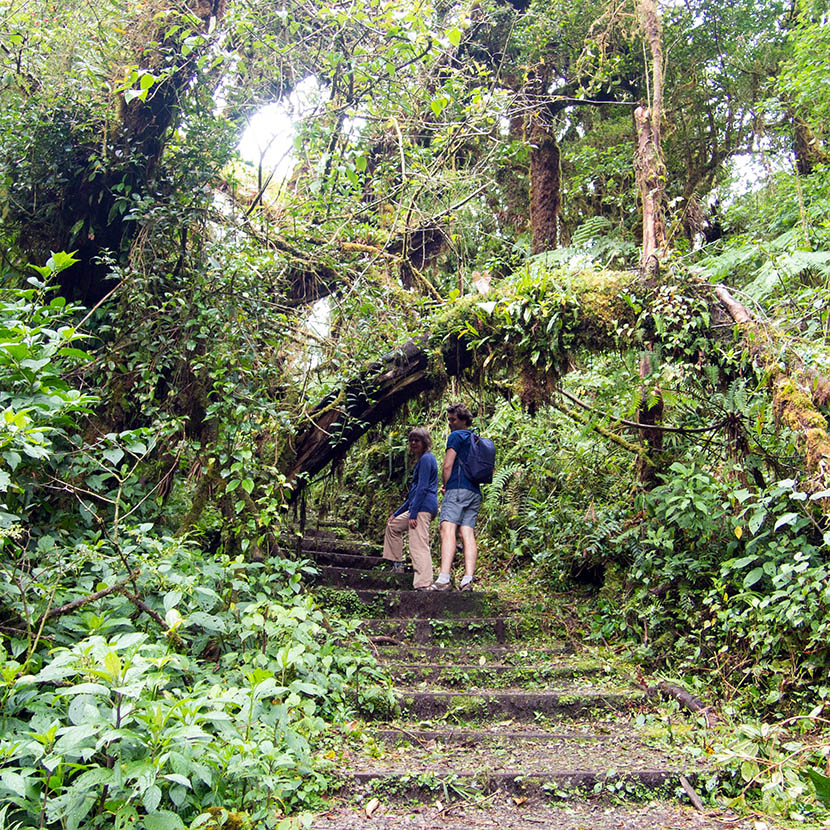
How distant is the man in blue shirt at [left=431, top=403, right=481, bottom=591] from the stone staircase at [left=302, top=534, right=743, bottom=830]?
0.71 ft

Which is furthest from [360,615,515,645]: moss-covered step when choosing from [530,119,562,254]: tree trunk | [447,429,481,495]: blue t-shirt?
[530,119,562,254]: tree trunk

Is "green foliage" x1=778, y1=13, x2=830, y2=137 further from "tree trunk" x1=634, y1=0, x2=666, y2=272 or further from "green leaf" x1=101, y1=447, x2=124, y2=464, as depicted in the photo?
"green leaf" x1=101, y1=447, x2=124, y2=464

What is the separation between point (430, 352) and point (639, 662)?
3066 millimetres

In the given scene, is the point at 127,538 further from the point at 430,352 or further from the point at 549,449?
the point at 549,449

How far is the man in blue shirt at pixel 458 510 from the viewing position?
5.88 m

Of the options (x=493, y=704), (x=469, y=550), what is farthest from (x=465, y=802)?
(x=469, y=550)

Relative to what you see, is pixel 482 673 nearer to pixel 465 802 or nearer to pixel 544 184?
pixel 465 802

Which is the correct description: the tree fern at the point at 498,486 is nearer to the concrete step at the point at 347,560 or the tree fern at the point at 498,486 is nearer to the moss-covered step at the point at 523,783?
the concrete step at the point at 347,560

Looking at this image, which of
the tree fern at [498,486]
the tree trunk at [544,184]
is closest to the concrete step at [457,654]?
the tree fern at [498,486]

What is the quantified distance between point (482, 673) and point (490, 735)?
78cm

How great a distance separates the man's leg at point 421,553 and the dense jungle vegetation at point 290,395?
3.33 feet

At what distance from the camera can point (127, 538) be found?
13.1 feet

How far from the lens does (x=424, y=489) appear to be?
20.3 feet

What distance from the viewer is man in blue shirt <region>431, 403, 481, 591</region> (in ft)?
19.3
